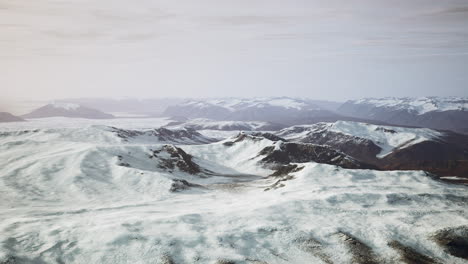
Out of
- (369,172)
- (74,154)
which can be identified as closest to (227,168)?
(74,154)

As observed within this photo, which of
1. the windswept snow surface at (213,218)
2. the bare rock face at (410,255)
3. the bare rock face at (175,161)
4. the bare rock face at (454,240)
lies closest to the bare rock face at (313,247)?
the windswept snow surface at (213,218)

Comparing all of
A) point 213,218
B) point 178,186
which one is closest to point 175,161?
point 178,186

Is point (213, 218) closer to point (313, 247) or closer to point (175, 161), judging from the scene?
point (313, 247)

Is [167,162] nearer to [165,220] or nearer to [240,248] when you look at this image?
[165,220]

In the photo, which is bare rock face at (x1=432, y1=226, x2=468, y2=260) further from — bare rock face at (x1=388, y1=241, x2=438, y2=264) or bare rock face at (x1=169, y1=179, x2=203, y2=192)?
bare rock face at (x1=169, y1=179, x2=203, y2=192)

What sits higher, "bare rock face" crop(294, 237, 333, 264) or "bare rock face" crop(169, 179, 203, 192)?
"bare rock face" crop(294, 237, 333, 264)

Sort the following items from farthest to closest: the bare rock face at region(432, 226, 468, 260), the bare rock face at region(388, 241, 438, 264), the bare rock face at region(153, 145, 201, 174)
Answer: the bare rock face at region(153, 145, 201, 174) < the bare rock face at region(432, 226, 468, 260) < the bare rock face at region(388, 241, 438, 264)

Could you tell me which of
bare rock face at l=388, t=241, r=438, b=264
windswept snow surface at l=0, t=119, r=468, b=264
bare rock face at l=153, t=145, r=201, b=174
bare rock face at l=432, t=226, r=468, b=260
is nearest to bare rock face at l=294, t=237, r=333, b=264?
windswept snow surface at l=0, t=119, r=468, b=264
